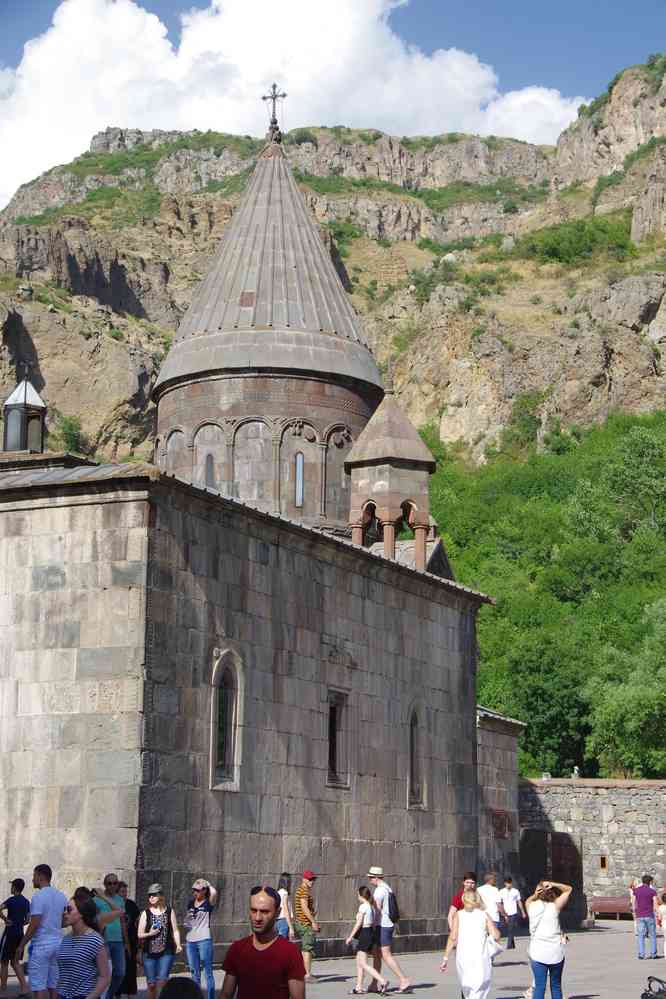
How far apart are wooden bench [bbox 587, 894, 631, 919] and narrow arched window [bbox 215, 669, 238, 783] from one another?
17.6 metres

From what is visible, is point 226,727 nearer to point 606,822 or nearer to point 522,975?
point 522,975

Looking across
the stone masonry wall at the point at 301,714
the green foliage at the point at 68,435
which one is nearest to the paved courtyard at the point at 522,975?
the stone masonry wall at the point at 301,714

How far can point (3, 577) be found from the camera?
1580 centimetres

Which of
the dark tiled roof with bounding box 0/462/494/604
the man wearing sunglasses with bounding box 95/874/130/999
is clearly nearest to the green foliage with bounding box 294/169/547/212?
the dark tiled roof with bounding box 0/462/494/604

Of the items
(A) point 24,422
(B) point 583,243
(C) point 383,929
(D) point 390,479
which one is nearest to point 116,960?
(C) point 383,929

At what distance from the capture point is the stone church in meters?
15.1

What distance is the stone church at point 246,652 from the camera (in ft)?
49.6

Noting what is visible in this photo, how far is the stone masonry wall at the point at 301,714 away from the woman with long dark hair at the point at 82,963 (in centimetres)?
579

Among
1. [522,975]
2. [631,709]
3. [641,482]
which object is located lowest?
[522,975]

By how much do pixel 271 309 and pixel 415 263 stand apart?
9211 centimetres

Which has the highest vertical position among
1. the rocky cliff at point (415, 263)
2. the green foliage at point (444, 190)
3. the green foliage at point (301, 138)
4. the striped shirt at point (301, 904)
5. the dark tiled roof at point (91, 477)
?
the green foliage at point (301, 138)

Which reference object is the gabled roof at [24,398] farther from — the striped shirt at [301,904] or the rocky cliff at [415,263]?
the rocky cliff at [415,263]

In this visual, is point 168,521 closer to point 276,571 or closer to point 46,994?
point 276,571

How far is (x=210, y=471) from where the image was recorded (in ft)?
87.7
